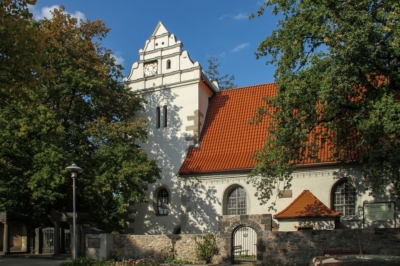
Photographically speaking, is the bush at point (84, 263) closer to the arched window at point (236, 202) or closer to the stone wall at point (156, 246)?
the stone wall at point (156, 246)

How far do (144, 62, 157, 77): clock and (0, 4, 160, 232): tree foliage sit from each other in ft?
10.3

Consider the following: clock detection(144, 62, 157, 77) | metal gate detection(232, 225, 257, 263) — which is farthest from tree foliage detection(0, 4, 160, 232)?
metal gate detection(232, 225, 257, 263)

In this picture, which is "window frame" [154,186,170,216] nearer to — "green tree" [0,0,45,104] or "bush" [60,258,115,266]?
"bush" [60,258,115,266]

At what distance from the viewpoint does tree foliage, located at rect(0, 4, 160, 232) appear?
1972cm

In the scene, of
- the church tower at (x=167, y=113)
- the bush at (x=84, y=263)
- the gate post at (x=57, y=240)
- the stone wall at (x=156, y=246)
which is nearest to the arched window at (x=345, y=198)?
the stone wall at (x=156, y=246)

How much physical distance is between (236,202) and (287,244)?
6063mm

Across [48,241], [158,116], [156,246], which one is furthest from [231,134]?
[48,241]

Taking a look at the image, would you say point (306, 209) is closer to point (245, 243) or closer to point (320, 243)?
point (320, 243)

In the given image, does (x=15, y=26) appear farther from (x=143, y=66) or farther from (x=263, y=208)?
Result: (x=143, y=66)

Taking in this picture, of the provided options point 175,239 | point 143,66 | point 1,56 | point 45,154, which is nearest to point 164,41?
point 143,66

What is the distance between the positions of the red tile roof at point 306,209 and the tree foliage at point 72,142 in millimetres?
6430

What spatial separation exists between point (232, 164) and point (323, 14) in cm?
1028

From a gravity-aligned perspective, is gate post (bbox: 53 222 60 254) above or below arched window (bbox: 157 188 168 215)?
below

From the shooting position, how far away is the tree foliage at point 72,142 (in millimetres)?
19719
